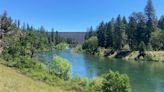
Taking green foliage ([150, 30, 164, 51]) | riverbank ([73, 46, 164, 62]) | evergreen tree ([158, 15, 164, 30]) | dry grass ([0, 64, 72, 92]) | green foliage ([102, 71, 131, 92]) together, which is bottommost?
riverbank ([73, 46, 164, 62])

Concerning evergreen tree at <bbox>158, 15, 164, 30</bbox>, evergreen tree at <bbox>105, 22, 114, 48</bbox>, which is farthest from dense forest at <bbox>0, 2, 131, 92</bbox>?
evergreen tree at <bbox>158, 15, 164, 30</bbox>

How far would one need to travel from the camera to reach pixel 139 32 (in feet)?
431

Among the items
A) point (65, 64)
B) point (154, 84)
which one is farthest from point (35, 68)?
point (154, 84)

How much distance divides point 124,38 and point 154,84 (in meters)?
77.8

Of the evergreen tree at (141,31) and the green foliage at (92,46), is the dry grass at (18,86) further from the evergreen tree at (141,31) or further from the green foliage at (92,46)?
the green foliage at (92,46)

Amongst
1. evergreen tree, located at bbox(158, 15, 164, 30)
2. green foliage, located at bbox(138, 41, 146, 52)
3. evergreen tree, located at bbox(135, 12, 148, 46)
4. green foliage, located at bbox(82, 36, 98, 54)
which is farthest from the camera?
green foliage, located at bbox(82, 36, 98, 54)

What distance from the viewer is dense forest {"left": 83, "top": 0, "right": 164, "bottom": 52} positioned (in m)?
121

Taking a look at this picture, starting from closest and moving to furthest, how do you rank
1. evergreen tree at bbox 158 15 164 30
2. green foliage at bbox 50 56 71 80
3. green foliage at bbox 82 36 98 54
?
green foliage at bbox 50 56 71 80 < evergreen tree at bbox 158 15 164 30 < green foliage at bbox 82 36 98 54

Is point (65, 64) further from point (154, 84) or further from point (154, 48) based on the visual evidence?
point (154, 48)

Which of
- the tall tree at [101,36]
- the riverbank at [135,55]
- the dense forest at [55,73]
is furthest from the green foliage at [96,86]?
the tall tree at [101,36]

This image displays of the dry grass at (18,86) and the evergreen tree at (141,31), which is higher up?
the evergreen tree at (141,31)

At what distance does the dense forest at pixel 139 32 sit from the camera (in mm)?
120906

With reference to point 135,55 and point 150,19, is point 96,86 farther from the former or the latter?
point 150,19

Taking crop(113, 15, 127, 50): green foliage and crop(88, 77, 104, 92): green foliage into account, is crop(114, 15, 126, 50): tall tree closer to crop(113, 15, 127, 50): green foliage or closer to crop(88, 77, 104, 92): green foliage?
crop(113, 15, 127, 50): green foliage
